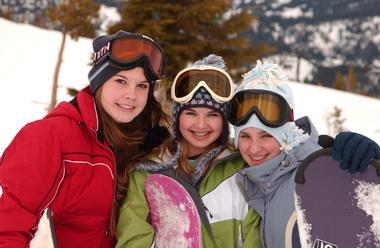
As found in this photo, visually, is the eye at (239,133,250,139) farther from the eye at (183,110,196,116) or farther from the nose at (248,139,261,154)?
the eye at (183,110,196,116)

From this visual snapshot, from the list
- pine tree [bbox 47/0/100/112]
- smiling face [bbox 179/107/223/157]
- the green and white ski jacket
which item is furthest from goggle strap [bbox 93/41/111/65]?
pine tree [bbox 47/0/100/112]

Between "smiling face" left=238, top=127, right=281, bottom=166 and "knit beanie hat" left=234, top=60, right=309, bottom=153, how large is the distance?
0.16 feet

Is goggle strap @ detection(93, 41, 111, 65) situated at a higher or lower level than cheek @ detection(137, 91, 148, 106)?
higher

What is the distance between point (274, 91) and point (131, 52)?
1078 millimetres

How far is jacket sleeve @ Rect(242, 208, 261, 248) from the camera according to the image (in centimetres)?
294

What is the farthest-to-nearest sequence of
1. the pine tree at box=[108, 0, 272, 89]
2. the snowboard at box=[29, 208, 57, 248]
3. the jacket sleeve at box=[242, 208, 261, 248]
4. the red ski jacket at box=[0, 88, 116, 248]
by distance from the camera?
the pine tree at box=[108, 0, 272, 89], the jacket sleeve at box=[242, 208, 261, 248], the snowboard at box=[29, 208, 57, 248], the red ski jacket at box=[0, 88, 116, 248]

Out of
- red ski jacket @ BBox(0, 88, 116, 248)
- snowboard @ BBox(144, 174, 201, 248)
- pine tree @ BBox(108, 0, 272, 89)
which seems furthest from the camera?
pine tree @ BBox(108, 0, 272, 89)

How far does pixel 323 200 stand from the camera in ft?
9.10

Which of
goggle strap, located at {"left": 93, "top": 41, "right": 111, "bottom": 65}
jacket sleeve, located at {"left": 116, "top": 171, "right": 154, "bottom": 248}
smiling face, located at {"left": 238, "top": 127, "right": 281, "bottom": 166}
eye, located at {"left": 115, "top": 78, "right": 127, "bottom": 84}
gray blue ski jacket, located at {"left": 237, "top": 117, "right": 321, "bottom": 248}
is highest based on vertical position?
goggle strap, located at {"left": 93, "top": 41, "right": 111, "bottom": 65}

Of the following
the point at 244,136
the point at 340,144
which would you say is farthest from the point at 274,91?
the point at 340,144

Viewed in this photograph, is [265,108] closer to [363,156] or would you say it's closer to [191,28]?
[363,156]

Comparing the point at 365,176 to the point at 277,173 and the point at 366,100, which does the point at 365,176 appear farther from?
the point at 366,100

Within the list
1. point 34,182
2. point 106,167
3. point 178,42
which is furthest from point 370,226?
point 178,42

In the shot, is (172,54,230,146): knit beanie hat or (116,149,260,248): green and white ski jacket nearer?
(116,149,260,248): green and white ski jacket
